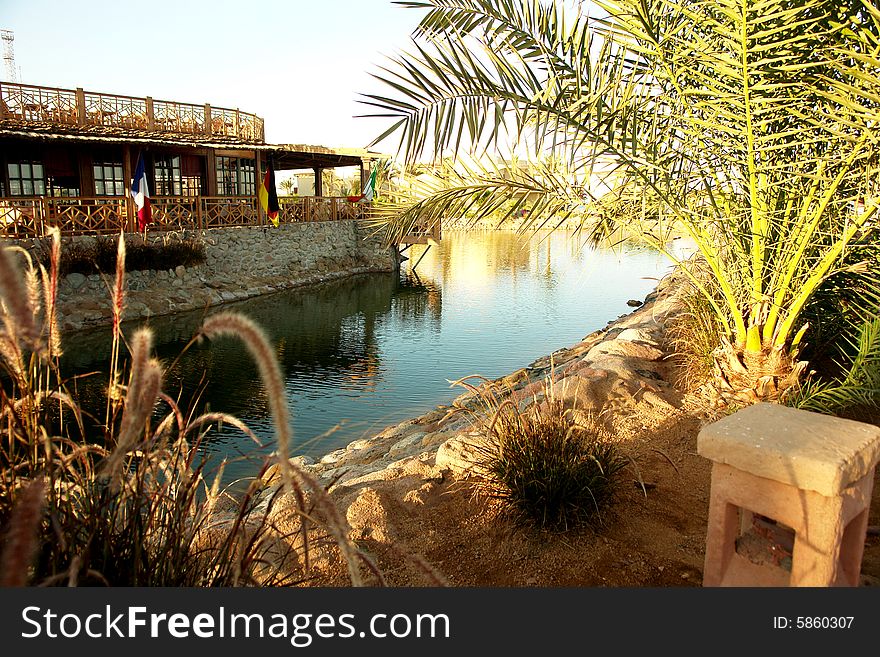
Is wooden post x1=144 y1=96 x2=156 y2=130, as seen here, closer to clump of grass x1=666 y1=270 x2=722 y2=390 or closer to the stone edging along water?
the stone edging along water

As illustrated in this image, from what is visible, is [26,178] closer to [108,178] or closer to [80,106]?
[108,178]

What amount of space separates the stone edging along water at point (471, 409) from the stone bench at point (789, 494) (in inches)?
46.8

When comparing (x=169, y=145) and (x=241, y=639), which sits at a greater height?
(x=169, y=145)

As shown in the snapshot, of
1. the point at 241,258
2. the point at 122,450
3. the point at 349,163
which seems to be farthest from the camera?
the point at 349,163

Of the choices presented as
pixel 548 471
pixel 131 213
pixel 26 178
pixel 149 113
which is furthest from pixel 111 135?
pixel 548 471

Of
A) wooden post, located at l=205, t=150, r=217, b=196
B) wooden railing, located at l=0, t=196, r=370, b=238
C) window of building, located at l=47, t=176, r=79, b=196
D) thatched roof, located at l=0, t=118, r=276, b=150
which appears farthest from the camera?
wooden post, located at l=205, t=150, r=217, b=196

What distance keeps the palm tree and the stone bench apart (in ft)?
7.39

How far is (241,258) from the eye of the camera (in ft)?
65.8

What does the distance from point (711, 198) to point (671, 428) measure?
1612 mm

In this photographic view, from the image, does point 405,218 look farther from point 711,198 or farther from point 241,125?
point 241,125

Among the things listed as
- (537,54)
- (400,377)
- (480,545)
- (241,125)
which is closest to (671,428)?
Result: (480,545)

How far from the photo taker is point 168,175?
23.0 meters

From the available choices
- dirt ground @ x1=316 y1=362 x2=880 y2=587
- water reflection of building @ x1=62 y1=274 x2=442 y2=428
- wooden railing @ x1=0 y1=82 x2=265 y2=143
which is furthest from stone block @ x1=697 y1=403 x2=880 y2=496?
wooden railing @ x1=0 y1=82 x2=265 y2=143

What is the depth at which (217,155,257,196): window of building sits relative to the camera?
25.4m
